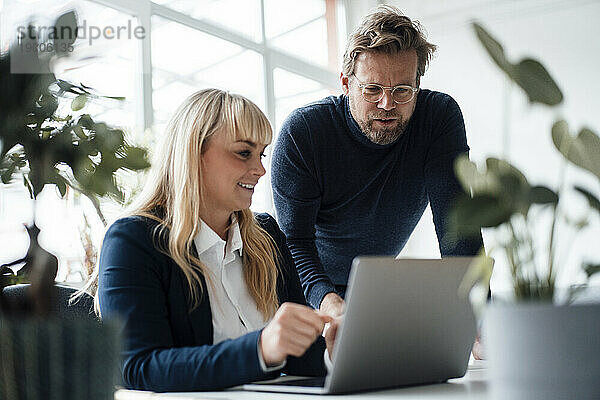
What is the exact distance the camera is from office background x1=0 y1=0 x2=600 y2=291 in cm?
391

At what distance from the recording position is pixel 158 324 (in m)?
1.36

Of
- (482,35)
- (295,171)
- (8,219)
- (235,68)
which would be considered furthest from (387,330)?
(235,68)

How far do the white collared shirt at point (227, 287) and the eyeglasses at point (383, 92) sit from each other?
25.8 inches

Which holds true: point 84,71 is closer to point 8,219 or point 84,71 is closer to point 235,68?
point 235,68

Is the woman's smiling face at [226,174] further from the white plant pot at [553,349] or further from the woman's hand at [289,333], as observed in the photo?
the white plant pot at [553,349]

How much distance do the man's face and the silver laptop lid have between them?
103cm

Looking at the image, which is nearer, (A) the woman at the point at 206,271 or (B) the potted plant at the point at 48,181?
(B) the potted plant at the point at 48,181

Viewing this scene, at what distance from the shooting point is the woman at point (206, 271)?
1.21m

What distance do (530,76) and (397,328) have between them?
0.49 m

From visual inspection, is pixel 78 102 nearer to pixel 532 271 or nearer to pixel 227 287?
pixel 532 271

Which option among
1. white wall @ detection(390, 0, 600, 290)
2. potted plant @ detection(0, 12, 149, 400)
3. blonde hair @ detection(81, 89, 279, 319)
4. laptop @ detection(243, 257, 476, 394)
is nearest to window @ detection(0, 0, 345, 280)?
white wall @ detection(390, 0, 600, 290)

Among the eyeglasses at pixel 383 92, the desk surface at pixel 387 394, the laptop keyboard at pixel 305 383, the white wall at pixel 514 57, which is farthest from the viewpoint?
the white wall at pixel 514 57

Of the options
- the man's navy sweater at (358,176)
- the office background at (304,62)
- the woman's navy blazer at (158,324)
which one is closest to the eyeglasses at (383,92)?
the man's navy sweater at (358,176)

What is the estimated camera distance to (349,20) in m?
6.11
